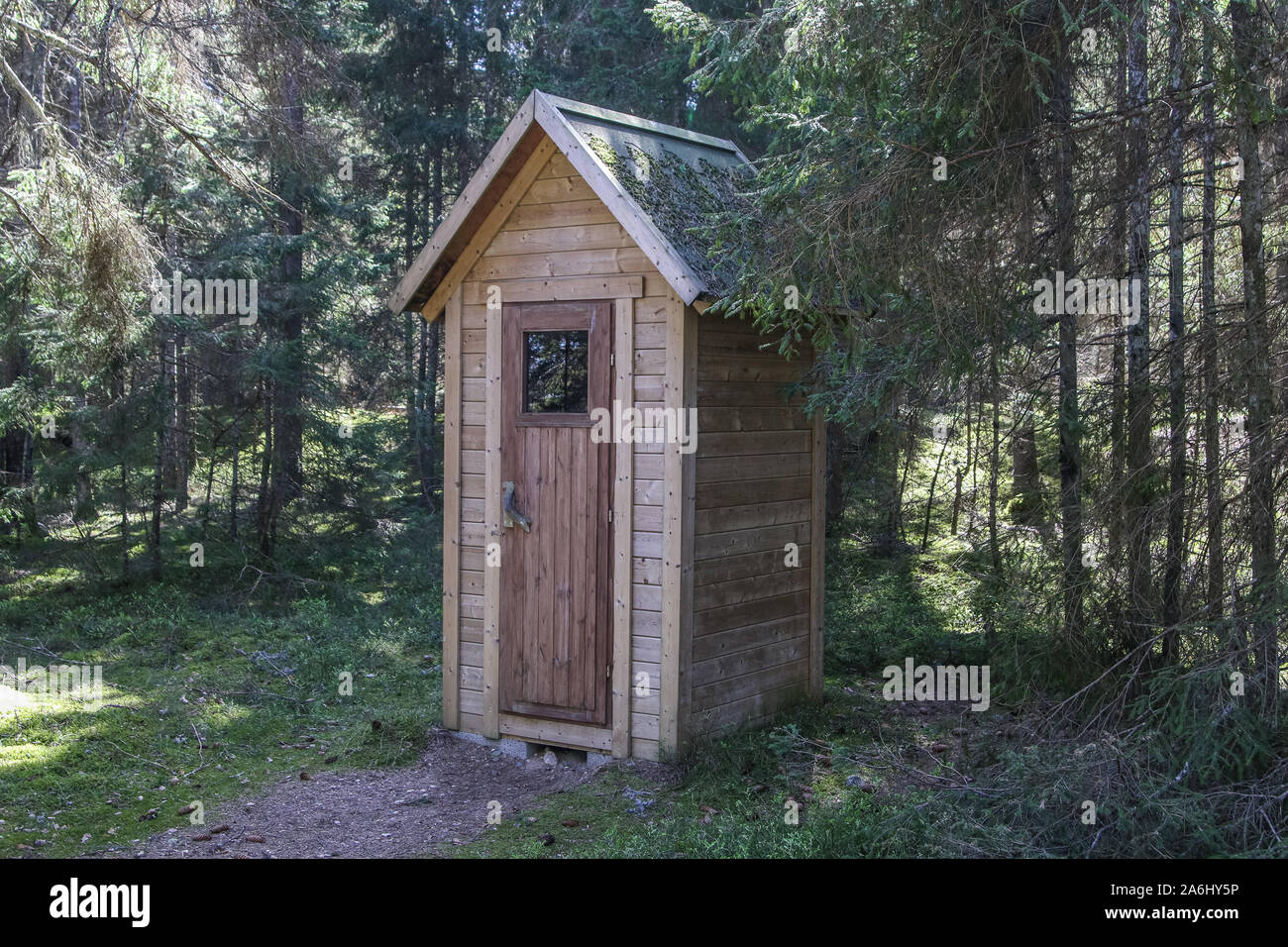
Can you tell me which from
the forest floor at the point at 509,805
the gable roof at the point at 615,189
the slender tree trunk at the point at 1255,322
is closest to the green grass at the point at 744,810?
the forest floor at the point at 509,805

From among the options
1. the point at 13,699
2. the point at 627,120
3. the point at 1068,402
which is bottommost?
the point at 13,699

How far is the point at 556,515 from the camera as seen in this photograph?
7.82 meters

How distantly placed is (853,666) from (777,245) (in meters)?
5.13

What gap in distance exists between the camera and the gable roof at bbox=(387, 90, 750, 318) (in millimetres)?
7258

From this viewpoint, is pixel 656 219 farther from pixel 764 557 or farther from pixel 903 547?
pixel 903 547

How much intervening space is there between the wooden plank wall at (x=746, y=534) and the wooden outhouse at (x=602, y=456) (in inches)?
0.7

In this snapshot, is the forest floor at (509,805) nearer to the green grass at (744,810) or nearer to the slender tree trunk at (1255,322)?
the green grass at (744,810)

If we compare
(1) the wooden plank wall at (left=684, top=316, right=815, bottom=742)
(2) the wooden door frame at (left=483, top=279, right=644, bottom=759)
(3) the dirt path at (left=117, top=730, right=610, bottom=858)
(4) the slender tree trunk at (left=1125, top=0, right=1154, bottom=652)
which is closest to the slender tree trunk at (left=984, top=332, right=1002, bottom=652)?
(4) the slender tree trunk at (left=1125, top=0, right=1154, bottom=652)

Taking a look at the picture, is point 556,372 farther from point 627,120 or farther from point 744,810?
point 744,810

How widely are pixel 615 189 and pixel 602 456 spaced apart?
5.83ft

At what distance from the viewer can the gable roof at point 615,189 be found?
726 centimetres

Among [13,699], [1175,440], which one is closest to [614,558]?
[1175,440]

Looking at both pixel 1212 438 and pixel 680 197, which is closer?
pixel 1212 438
